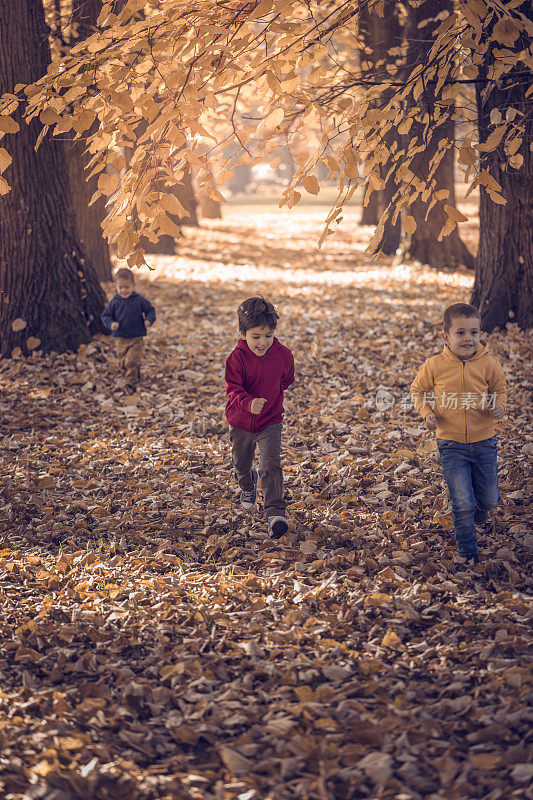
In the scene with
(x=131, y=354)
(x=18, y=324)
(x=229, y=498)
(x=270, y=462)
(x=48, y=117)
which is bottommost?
(x=229, y=498)

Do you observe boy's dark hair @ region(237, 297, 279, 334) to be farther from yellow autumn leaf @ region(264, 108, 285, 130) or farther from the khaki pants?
the khaki pants

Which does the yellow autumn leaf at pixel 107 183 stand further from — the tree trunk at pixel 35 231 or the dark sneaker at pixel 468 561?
the tree trunk at pixel 35 231

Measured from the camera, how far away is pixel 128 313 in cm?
812

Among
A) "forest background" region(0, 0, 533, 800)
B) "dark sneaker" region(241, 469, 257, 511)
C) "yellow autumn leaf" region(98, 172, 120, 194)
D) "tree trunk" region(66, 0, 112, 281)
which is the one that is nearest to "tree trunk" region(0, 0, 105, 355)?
"forest background" region(0, 0, 533, 800)

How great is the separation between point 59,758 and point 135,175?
10.8ft

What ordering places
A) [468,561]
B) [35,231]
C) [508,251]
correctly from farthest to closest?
1. [508,251]
2. [35,231]
3. [468,561]

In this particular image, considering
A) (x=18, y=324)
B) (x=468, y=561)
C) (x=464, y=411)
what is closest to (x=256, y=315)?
(x=464, y=411)

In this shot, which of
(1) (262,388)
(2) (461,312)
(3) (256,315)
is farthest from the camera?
(1) (262,388)

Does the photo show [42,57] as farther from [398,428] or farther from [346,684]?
[346,684]

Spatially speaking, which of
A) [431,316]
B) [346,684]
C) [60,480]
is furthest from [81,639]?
[431,316]

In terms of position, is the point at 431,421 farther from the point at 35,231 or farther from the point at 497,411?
the point at 35,231

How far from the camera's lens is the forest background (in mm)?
3061

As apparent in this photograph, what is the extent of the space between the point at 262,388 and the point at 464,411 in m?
1.28

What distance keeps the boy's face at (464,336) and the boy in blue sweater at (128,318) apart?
444cm
